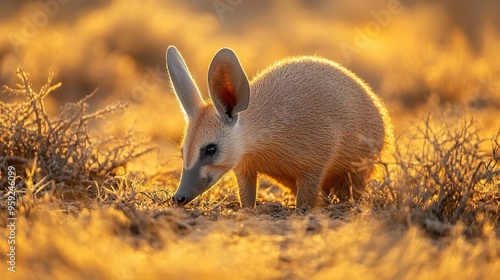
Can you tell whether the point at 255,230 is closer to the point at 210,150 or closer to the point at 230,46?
the point at 210,150

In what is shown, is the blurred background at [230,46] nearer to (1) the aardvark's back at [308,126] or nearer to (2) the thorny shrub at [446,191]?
(1) the aardvark's back at [308,126]

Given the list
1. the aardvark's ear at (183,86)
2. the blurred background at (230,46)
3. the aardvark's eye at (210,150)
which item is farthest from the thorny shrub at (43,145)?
the blurred background at (230,46)

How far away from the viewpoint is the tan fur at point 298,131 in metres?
6.22

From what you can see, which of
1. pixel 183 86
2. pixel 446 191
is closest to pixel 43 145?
pixel 183 86

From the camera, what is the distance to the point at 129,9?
55.3 feet

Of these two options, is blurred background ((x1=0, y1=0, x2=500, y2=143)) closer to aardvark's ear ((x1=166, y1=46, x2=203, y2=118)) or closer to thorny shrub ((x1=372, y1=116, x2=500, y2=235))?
aardvark's ear ((x1=166, y1=46, x2=203, y2=118))

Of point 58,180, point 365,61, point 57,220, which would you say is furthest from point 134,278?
point 365,61

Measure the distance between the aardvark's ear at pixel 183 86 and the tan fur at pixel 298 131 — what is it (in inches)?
3.2

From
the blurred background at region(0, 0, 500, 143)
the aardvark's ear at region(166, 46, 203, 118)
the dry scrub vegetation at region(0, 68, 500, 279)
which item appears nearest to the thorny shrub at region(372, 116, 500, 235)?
the dry scrub vegetation at region(0, 68, 500, 279)

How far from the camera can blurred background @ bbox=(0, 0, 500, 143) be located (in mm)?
12789

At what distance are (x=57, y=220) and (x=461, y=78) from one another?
9737 mm

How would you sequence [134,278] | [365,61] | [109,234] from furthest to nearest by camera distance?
[365,61] < [109,234] < [134,278]

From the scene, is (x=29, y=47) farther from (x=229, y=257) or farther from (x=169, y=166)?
(x=229, y=257)

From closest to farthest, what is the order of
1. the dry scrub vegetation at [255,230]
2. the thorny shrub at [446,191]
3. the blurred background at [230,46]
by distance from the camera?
the dry scrub vegetation at [255,230] < the thorny shrub at [446,191] < the blurred background at [230,46]
